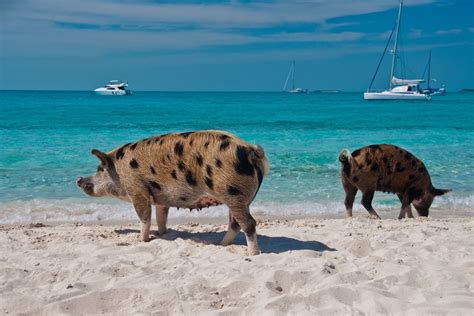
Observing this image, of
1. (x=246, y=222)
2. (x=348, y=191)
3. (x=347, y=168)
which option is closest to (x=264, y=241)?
(x=246, y=222)

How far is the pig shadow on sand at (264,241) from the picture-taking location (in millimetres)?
7012

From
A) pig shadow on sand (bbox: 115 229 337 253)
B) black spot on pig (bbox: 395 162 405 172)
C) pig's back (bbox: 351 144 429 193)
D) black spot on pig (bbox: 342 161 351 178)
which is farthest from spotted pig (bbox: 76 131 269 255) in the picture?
black spot on pig (bbox: 395 162 405 172)

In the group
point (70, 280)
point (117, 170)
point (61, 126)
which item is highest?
point (117, 170)

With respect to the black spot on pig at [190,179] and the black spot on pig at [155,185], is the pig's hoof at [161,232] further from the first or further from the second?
the black spot on pig at [190,179]

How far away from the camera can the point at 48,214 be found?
10.5 metres

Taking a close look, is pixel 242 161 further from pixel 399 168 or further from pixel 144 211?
pixel 399 168

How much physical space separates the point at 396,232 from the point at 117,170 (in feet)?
11.5

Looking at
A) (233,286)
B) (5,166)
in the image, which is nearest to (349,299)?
(233,286)

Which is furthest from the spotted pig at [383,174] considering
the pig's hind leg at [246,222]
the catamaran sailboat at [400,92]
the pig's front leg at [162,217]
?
the catamaran sailboat at [400,92]

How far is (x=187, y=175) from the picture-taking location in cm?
657

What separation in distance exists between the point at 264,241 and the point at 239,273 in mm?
→ 1969

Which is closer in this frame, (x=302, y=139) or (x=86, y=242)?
(x=86, y=242)

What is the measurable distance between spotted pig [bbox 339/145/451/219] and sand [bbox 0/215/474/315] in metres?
1.51

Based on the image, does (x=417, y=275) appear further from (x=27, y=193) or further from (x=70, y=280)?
(x=27, y=193)
